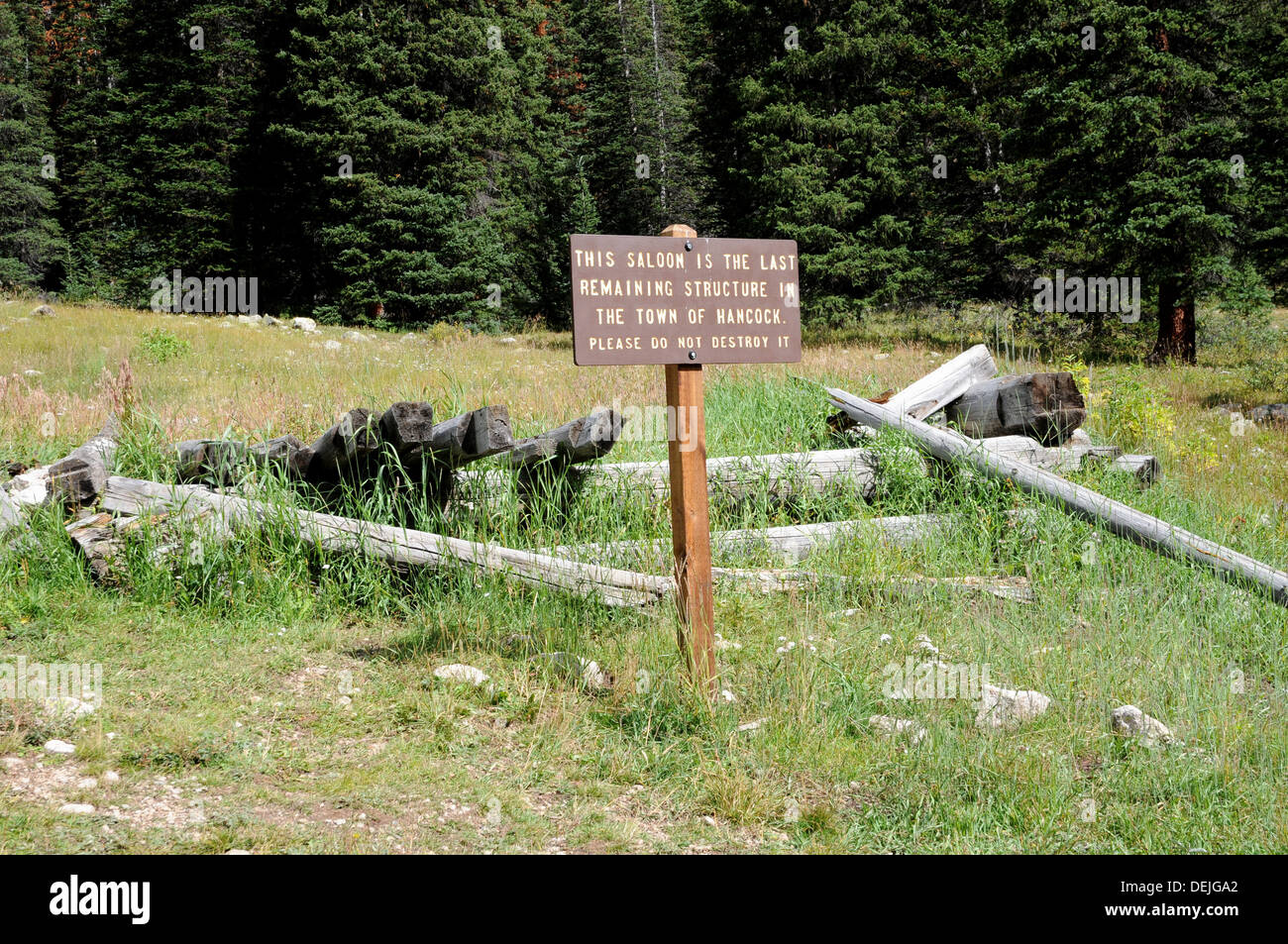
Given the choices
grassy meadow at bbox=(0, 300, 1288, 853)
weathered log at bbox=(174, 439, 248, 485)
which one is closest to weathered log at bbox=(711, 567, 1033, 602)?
grassy meadow at bbox=(0, 300, 1288, 853)

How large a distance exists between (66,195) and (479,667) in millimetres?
38587

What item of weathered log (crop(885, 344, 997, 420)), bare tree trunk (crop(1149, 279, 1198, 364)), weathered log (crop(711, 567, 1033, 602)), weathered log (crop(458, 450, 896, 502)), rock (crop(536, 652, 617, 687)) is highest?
bare tree trunk (crop(1149, 279, 1198, 364))

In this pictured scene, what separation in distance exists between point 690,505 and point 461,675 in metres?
1.34

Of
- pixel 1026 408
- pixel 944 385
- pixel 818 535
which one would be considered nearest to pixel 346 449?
pixel 818 535

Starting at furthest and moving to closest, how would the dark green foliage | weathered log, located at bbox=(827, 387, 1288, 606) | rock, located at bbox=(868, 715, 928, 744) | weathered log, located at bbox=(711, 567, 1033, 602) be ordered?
the dark green foliage → weathered log, located at bbox=(711, 567, 1033, 602) → weathered log, located at bbox=(827, 387, 1288, 606) → rock, located at bbox=(868, 715, 928, 744)

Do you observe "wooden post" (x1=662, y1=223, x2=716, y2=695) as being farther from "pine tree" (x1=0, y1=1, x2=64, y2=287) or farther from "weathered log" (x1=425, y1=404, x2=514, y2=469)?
"pine tree" (x1=0, y1=1, x2=64, y2=287)

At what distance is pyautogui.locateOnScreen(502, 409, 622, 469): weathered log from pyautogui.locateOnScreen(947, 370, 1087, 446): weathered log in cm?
374

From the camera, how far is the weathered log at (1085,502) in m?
5.19

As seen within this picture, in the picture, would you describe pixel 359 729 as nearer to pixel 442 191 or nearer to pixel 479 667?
pixel 479 667

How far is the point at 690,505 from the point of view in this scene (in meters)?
4.06

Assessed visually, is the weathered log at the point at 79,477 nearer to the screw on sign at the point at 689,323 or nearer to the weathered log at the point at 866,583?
the screw on sign at the point at 689,323

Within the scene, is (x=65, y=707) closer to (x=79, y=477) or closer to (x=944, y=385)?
(x=79, y=477)

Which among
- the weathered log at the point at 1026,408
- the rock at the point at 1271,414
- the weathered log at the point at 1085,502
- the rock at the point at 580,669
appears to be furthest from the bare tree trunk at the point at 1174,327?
the rock at the point at 580,669

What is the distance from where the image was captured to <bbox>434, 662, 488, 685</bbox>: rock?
161 inches
